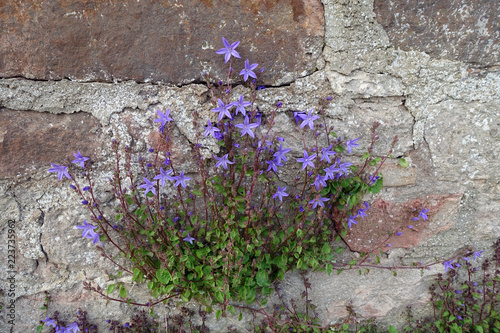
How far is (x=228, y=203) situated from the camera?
1.71 m

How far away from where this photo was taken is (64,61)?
1.60 m

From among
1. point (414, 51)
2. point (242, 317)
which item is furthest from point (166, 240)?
point (414, 51)

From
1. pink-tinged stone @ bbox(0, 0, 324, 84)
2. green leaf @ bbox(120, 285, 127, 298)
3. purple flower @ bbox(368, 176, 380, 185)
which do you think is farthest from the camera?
green leaf @ bbox(120, 285, 127, 298)

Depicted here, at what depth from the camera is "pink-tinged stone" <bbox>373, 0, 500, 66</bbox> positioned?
1607 mm

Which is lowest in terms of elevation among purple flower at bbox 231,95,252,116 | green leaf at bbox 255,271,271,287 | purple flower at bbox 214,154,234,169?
green leaf at bbox 255,271,271,287

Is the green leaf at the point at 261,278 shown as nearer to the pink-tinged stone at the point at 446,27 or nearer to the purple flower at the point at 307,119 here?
the purple flower at the point at 307,119

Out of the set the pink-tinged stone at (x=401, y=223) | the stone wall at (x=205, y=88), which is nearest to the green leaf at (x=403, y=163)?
the stone wall at (x=205, y=88)

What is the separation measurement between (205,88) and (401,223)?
1401mm

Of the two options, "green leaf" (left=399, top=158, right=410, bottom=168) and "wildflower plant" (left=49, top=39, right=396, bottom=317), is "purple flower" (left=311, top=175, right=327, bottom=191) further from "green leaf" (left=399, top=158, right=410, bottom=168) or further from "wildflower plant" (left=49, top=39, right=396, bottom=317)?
"green leaf" (left=399, top=158, right=410, bottom=168)

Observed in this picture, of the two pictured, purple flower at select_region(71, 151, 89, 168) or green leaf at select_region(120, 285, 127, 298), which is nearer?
purple flower at select_region(71, 151, 89, 168)

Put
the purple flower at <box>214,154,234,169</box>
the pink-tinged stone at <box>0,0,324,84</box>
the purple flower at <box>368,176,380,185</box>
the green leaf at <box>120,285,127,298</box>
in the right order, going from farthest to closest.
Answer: the green leaf at <box>120,285,127,298</box> < the purple flower at <box>368,176,380,185</box> < the purple flower at <box>214,154,234,169</box> < the pink-tinged stone at <box>0,0,324,84</box>

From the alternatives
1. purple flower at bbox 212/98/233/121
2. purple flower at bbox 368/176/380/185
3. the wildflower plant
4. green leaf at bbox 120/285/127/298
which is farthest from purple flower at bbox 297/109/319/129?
green leaf at bbox 120/285/127/298

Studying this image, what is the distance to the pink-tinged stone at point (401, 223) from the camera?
1.97 m

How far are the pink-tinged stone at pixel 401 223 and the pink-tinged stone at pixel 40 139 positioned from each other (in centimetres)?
160
